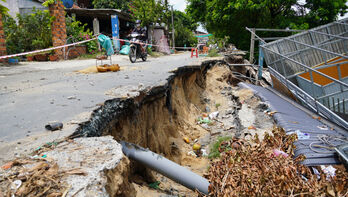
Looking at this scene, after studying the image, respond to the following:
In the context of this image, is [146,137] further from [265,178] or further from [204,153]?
[265,178]

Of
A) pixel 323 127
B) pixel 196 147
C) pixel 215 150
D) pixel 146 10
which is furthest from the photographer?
pixel 146 10

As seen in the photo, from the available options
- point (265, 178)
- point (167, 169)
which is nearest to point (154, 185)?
point (167, 169)

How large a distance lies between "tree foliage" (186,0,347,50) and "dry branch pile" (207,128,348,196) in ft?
34.0

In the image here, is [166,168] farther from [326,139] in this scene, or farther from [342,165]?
[326,139]

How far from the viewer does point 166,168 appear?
2.31 m

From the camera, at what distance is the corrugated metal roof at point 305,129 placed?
9.03ft

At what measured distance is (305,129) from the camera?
11.7 feet

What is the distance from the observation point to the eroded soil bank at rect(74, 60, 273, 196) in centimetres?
273

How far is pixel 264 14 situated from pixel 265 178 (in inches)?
486

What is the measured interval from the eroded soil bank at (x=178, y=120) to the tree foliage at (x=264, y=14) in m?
4.84

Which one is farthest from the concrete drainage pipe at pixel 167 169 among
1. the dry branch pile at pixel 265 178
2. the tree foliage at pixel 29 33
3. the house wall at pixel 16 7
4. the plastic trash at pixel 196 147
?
the house wall at pixel 16 7

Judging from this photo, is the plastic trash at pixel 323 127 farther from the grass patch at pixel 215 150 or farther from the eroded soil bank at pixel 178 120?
the grass patch at pixel 215 150

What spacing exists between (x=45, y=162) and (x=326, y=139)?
3.43 metres

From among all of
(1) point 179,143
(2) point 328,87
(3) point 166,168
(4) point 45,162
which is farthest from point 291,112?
(4) point 45,162
